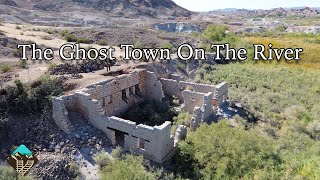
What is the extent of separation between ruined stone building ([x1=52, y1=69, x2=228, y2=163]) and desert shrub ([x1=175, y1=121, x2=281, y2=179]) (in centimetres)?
97

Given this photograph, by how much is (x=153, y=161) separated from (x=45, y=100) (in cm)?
546

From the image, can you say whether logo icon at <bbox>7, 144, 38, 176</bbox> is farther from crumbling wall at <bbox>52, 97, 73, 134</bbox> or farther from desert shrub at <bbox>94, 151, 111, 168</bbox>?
crumbling wall at <bbox>52, 97, 73, 134</bbox>

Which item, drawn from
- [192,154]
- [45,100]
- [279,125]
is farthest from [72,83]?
[279,125]

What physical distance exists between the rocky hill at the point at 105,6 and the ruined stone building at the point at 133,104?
60970 mm

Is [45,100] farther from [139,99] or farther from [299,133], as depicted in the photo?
[299,133]

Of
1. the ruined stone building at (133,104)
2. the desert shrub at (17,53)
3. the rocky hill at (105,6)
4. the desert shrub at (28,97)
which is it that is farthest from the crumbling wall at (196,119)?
the rocky hill at (105,6)

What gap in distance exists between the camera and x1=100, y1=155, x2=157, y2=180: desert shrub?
33.1ft

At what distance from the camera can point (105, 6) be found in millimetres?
87500

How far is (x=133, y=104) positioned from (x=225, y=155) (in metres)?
7.37

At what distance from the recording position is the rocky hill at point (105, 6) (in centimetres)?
7794

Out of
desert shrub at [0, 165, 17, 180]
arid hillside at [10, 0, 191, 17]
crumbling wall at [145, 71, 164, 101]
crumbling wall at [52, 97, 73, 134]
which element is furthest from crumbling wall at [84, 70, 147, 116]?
arid hillside at [10, 0, 191, 17]

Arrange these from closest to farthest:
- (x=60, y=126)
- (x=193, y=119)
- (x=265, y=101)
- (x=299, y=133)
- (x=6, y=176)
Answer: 1. (x=6, y=176)
2. (x=60, y=126)
3. (x=193, y=119)
4. (x=299, y=133)
5. (x=265, y=101)

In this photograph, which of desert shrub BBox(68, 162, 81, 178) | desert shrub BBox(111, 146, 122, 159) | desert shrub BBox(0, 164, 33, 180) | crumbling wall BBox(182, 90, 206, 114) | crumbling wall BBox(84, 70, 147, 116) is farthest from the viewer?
crumbling wall BBox(182, 90, 206, 114)

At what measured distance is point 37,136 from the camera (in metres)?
12.7
